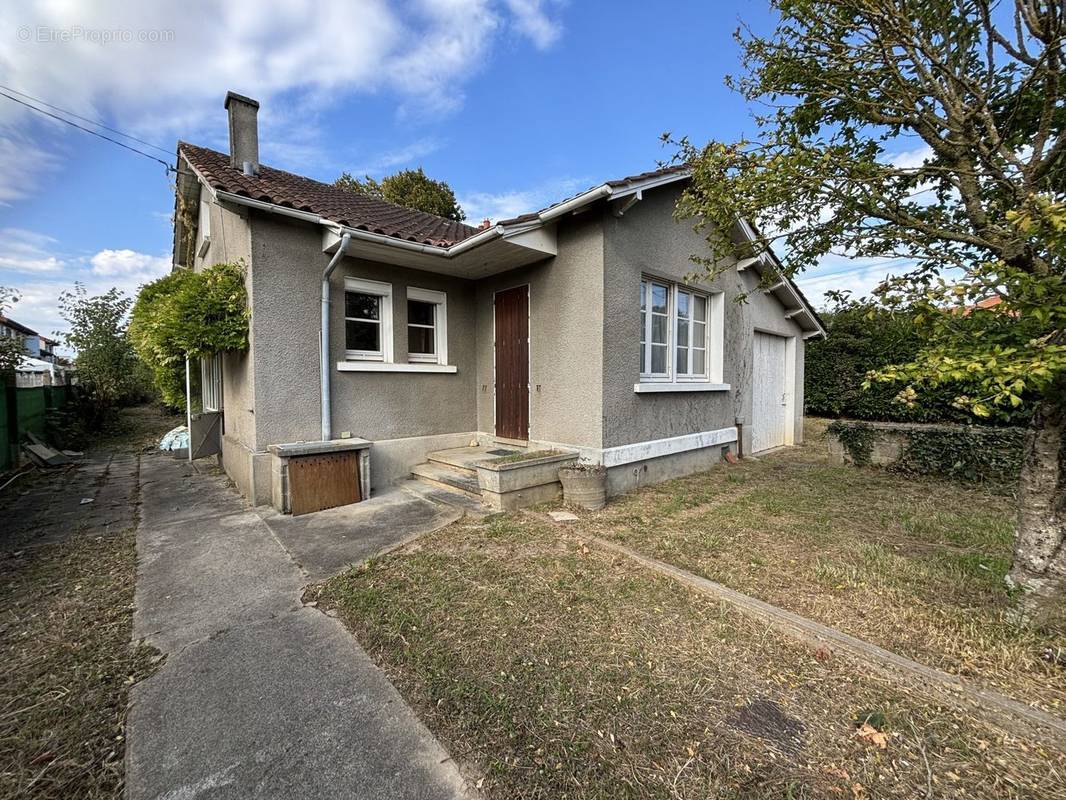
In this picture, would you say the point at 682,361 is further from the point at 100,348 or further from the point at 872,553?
the point at 100,348

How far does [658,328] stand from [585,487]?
10.4ft

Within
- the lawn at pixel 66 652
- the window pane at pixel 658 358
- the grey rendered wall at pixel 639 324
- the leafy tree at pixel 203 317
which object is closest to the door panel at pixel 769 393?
the grey rendered wall at pixel 639 324

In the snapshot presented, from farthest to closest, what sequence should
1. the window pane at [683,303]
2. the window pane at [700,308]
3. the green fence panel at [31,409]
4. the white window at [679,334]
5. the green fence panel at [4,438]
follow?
the green fence panel at [31,409], the green fence panel at [4,438], the window pane at [700,308], the window pane at [683,303], the white window at [679,334]

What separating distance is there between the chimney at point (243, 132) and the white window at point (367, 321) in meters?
2.73

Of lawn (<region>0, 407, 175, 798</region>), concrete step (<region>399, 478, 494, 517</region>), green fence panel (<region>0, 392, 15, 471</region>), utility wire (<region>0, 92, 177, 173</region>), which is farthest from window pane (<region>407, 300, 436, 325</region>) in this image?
green fence panel (<region>0, 392, 15, 471</region>)

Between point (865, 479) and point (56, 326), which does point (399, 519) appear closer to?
point (865, 479)

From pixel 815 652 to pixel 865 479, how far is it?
579 centimetres

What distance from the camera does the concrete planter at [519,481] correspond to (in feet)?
17.5

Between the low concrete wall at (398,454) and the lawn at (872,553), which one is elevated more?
the low concrete wall at (398,454)

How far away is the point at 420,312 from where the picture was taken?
292 inches

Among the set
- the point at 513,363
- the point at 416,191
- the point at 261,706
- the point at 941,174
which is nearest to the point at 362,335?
the point at 513,363

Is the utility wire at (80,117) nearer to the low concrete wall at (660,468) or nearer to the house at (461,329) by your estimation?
the house at (461,329)

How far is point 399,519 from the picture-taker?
17.0 ft

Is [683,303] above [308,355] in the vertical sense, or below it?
Answer: above
